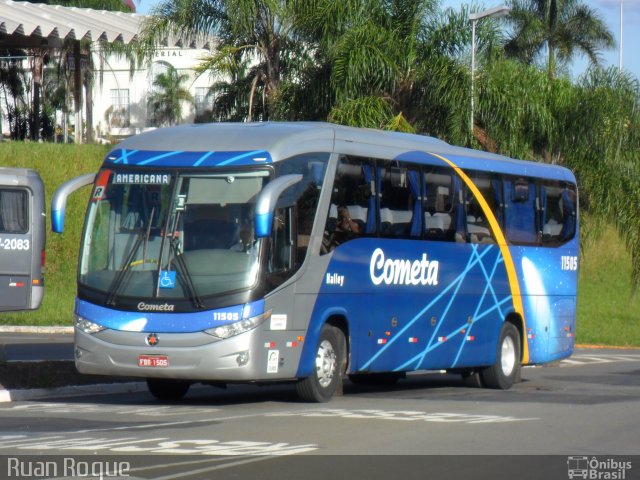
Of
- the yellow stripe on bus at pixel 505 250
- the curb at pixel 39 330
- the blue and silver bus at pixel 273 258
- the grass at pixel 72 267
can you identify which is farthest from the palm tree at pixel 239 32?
the blue and silver bus at pixel 273 258

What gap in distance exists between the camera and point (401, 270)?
16266 mm

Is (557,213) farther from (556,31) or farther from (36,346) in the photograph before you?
(556,31)

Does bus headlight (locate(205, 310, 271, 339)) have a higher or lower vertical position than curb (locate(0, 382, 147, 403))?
higher

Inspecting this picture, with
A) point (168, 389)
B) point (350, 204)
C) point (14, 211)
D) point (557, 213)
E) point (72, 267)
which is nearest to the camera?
point (350, 204)

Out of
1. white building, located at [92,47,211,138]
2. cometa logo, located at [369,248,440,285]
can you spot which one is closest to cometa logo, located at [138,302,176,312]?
cometa logo, located at [369,248,440,285]

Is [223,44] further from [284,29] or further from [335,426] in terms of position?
[335,426]

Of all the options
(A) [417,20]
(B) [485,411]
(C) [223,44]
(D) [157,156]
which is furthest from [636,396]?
(C) [223,44]

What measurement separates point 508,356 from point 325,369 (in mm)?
5269

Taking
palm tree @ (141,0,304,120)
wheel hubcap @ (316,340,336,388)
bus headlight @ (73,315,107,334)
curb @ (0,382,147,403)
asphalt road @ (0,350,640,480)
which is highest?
palm tree @ (141,0,304,120)

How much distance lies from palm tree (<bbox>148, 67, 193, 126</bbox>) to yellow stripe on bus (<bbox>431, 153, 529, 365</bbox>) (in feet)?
200

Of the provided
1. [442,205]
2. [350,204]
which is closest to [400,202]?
[442,205]

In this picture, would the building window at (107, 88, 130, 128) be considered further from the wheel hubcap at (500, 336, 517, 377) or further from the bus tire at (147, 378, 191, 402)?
the bus tire at (147, 378, 191, 402)

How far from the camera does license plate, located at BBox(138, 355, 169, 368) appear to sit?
13469 millimetres

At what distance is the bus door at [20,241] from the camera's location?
2756cm
